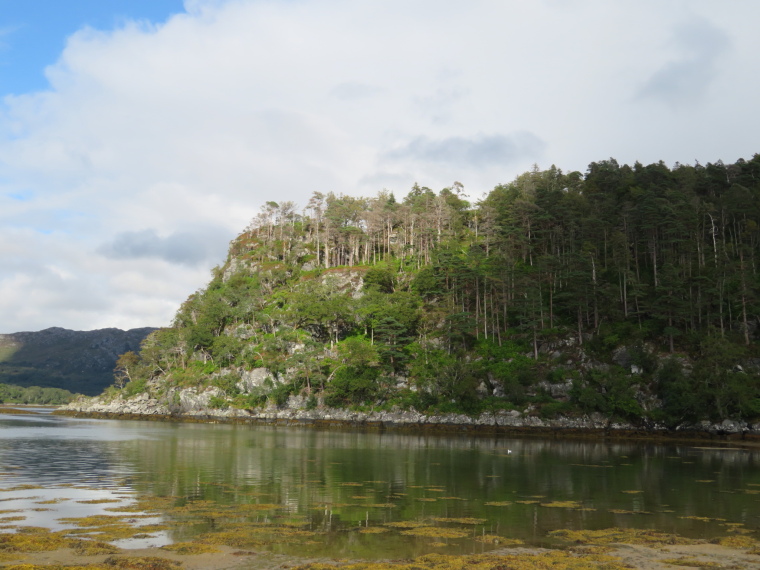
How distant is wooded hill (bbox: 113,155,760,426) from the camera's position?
77438 mm

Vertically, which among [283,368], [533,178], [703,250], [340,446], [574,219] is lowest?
[340,446]

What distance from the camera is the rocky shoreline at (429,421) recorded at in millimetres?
68688

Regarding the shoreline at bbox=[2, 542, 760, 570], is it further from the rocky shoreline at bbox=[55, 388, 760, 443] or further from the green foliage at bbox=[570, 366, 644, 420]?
the rocky shoreline at bbox=[55, 388, 760, 443]

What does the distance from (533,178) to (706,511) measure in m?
122

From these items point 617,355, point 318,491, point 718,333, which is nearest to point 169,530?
point 318,491

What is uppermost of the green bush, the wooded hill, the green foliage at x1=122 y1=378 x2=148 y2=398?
the wooded hill

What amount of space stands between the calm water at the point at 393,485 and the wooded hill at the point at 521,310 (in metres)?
24.0

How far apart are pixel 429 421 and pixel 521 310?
1010 inches

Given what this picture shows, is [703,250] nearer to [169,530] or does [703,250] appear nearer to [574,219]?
[574,219]

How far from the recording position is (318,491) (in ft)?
90.3

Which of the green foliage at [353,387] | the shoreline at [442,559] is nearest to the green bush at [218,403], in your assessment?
the green foliage at [353,387]

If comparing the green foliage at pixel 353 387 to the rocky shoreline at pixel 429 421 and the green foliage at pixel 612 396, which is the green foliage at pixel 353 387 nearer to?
the rocky shoreline at pixel 429 421

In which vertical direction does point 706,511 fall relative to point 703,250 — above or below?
below

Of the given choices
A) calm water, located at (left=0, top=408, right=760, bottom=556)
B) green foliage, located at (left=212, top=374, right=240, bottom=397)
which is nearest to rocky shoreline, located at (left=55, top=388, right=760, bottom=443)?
green foliage, located at (left=212, top=374, right=240, bottom=397)
